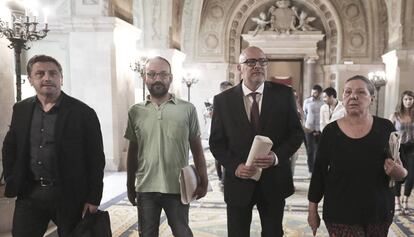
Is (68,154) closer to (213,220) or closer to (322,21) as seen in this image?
(213,220)

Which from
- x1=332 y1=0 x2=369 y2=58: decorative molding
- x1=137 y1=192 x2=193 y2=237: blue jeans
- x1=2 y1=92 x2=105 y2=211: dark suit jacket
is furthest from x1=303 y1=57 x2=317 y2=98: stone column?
x1=2 y1=92 x2=105 y2=211: dark suit jacket

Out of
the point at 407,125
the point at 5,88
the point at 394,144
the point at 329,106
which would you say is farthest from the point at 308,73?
the point at 394,144

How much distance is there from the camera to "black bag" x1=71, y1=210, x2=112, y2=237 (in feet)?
8.32

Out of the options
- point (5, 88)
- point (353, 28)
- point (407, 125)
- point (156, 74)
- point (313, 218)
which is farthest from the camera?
point (353, 28)

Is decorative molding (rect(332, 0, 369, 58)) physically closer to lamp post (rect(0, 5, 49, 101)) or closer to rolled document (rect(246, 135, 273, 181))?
lamp post (rect(0, 5, 49, 101))

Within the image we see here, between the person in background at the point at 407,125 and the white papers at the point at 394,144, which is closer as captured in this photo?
the white papers at the point at 394,144

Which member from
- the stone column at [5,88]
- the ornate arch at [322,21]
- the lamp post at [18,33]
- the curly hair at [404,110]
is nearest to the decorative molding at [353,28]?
the ornate arch at [322,21]

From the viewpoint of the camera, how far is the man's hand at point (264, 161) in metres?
2.61

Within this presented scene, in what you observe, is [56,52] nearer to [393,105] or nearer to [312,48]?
[393,105]

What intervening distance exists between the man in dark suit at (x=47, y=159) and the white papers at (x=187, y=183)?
59 cm

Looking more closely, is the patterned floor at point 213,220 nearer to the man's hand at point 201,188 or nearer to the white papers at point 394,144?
the man's hand at point 201,188

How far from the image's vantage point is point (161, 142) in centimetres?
289

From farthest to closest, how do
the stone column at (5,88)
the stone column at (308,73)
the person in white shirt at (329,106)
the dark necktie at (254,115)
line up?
the stone column at (308,73)
the person in white shirt at (329,106)
the stone column at (5,88)
the dark necktie at (254,115)

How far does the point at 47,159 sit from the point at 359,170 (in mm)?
2063
